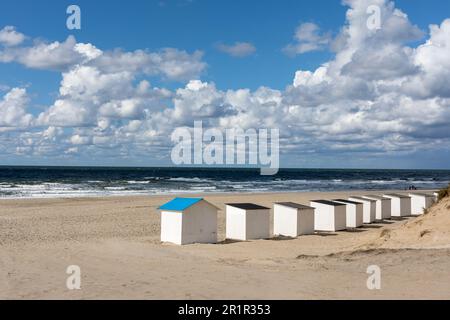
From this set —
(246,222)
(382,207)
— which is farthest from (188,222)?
(382,207)

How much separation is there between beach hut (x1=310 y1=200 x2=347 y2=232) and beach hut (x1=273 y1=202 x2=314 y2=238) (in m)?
1.67

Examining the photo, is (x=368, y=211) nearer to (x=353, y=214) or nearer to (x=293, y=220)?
(x=353, y=214)

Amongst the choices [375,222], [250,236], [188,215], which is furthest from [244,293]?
[375,222]

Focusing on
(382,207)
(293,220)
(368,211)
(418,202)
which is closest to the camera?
(293,220)

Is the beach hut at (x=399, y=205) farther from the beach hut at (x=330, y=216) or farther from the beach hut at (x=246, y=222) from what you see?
the beach hut at (x=246, y=222)

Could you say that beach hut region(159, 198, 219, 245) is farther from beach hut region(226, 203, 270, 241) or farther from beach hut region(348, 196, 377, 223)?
beach hut region(348, 196, 377, 223)

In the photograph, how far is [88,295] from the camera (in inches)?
362

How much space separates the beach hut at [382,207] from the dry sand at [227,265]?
6.47 metres

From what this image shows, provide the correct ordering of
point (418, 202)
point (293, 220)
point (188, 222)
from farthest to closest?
point (418, 202)
point (293, 220)
point (188, 222)

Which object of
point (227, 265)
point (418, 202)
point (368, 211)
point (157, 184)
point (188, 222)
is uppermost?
point (188, 222)

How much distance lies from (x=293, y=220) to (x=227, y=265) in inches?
295

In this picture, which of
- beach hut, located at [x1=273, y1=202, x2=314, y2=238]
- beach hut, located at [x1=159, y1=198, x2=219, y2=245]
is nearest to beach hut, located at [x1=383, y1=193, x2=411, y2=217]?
beach hut, located at [x1=273, y1=202, x2=314, y2=238]

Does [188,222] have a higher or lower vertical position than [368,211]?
higher

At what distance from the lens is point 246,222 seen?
18562 mm
